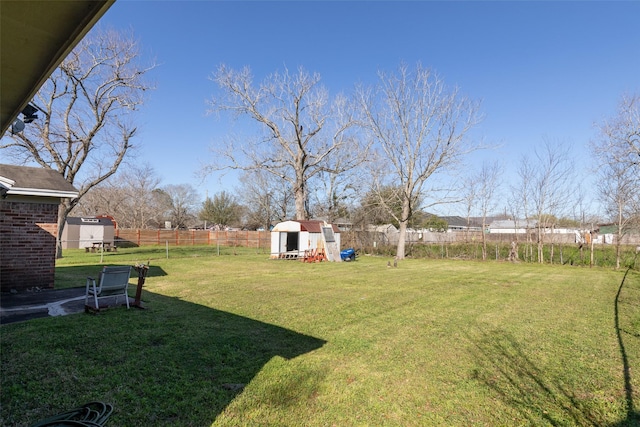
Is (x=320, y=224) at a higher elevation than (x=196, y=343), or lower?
higher

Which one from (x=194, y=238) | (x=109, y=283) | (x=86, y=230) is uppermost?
(x=86, y=230)

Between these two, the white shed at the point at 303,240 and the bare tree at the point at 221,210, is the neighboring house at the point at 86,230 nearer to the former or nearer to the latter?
the white shed at the point at 303,240

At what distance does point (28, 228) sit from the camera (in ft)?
28.0

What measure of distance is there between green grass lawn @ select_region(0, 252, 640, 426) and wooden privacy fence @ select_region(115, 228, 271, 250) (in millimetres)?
25876

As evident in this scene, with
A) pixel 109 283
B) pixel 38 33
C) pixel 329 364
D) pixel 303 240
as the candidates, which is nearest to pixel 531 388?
pixel 329 364

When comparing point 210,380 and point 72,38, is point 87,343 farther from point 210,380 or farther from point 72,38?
point 72,38

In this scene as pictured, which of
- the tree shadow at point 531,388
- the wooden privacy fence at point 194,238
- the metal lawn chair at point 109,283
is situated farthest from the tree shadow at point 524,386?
Result: the wooden privacy fence at point 194,238

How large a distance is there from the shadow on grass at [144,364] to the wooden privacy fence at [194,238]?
26.4m

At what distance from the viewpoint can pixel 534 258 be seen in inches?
848

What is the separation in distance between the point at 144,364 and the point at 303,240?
55.2 ft

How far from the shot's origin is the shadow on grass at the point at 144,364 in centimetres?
306

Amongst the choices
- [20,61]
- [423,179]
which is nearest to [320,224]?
[423,179]

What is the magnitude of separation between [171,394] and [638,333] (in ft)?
24.0

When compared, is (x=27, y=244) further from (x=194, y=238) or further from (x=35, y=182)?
(x=194, y=238)
